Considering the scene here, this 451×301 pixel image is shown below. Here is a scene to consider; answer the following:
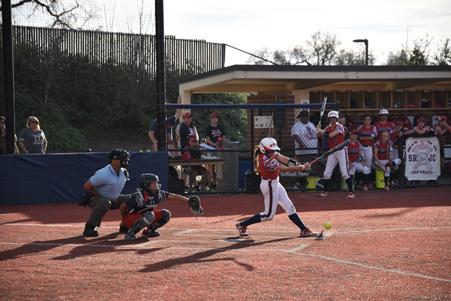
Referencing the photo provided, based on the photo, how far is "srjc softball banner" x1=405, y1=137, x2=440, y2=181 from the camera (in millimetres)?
19766

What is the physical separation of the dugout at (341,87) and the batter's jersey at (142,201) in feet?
28.2

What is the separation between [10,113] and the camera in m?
17.8

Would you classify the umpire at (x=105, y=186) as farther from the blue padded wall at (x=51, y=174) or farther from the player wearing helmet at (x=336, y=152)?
the player wearing helmet at (x=336, y=152)

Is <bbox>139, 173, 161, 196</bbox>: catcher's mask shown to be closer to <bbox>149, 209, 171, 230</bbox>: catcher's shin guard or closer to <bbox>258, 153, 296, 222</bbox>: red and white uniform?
<bbox>149, 209, 171, 230</bbox>: catcher's shin guard

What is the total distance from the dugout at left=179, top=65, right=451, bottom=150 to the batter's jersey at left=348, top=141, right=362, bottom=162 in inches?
75.9

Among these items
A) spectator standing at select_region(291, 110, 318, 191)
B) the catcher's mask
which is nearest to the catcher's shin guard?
the catcher's mask

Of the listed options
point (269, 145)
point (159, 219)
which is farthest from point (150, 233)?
point (269, 145)

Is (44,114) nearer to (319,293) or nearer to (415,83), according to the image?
(415,83)

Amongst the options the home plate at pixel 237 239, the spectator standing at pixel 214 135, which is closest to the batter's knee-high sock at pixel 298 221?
the home plate at pixel 237 239

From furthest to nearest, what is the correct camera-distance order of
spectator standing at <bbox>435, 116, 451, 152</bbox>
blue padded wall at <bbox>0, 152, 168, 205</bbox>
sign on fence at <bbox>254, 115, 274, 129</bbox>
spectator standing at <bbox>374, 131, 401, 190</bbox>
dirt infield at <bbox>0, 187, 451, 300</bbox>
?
spectator standing at <bbox>435, 116, 451, 152</bbox> < sign on fence at <bbox>254, 115, 274, 129</bbox> < spectator standing at <bbox>374, 131, 401, 190</bbox> < blue padded wall at <bbox>0, 152, 168, 205</bbox> < dirt infield at <bbox>0, 187, 451, 300</bbox>

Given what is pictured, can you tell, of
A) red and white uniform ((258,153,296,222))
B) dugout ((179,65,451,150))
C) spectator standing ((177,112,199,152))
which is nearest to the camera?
red and white uniform ((258,153,296,222))

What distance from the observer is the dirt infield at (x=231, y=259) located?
7.62 m

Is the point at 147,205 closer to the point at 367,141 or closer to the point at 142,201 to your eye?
the point at 142,201

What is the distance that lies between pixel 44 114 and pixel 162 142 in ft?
41.2
